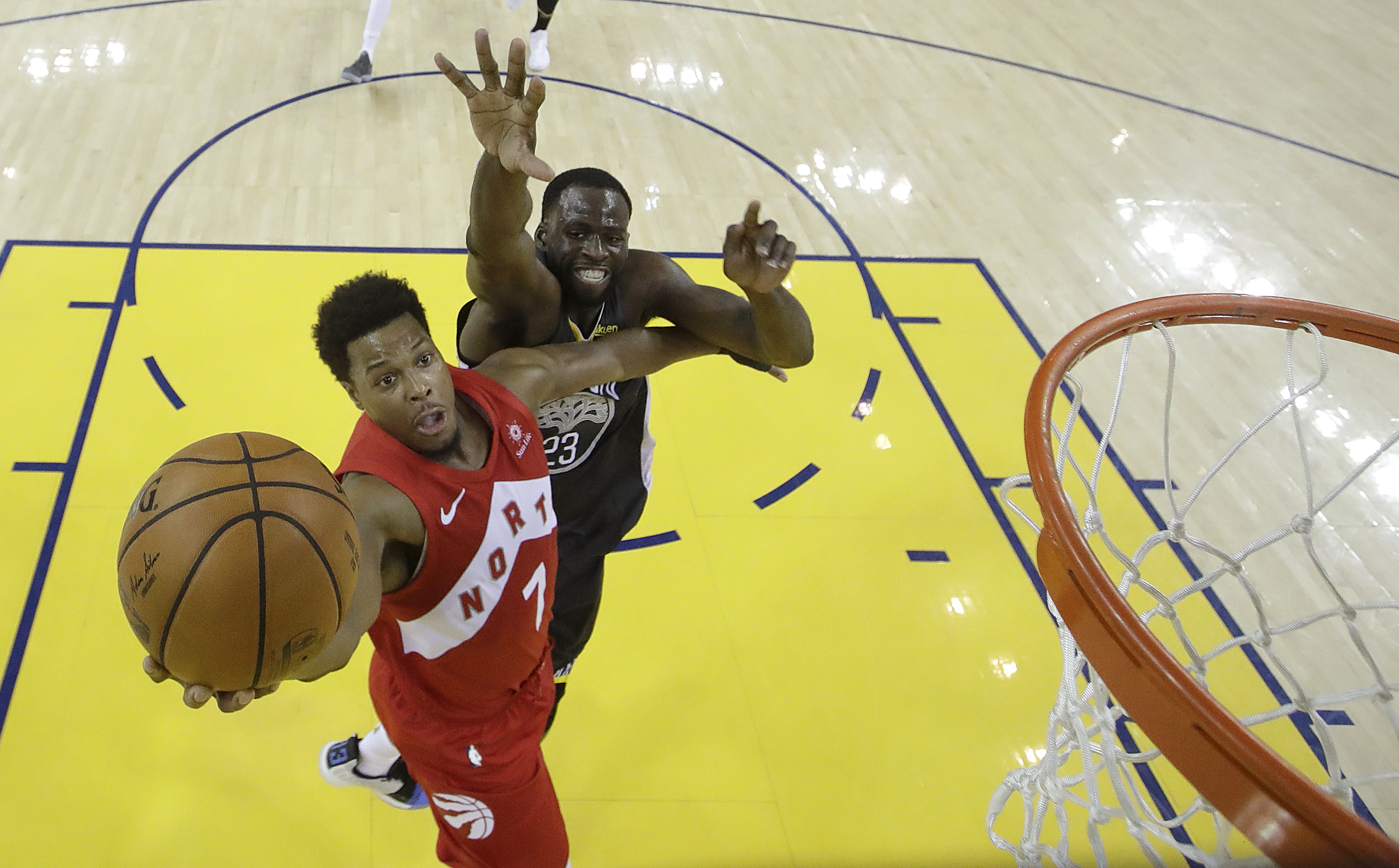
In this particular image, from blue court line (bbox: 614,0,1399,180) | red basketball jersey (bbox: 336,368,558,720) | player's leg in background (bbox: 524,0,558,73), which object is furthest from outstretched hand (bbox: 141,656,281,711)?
blue court line (bbox: 614,0,1399,180)

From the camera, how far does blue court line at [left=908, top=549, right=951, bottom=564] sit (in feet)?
12.9

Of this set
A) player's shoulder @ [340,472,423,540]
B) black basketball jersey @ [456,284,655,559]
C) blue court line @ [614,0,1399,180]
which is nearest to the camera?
player's shoulder @ [340,472,423,540]

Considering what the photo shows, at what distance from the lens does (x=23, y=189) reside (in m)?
5.25

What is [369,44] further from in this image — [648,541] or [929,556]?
[929,556]

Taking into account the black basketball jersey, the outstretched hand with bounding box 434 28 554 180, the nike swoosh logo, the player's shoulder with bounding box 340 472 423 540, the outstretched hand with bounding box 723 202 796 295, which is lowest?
the black basketball jersey

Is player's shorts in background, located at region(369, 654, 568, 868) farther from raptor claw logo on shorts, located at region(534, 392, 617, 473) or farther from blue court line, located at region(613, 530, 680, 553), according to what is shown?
blue court line, located at region(613, 530, 680, 553)

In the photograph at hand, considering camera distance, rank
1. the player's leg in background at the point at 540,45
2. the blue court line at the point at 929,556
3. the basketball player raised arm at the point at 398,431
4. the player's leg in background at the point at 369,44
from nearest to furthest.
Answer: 1. the basketball player raised arm at the point at 398,431
2. the blue court line at the point at 929,556
3. the player's leg in background at the point at 369,44
4. the player's leg in background at the point at 540,45

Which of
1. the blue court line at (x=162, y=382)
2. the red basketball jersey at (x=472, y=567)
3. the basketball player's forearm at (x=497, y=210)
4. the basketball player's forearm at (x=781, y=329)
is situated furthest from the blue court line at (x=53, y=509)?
the basketball player's forearm at (x=781, y=329)

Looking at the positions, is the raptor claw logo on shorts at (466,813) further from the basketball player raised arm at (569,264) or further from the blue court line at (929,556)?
the blue court line at (929,556)

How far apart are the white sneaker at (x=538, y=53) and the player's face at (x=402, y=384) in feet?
18.0

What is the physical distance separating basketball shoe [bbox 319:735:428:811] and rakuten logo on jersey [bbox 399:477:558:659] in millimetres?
911

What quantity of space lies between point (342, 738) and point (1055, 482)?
90.9 inches

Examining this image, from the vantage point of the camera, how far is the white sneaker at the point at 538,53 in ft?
22.5

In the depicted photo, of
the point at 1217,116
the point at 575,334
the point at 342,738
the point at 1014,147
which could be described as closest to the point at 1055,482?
the point at 575,334
